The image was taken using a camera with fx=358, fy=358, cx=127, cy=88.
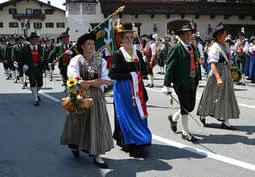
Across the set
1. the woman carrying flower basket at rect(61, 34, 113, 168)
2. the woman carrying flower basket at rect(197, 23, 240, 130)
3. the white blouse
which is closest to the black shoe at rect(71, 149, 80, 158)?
the woman carrying flower basket at rect(61, 34, 113, 168)

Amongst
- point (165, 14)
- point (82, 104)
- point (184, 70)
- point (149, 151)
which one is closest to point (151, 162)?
point (149, 151)

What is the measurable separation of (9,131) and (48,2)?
56.9 metres

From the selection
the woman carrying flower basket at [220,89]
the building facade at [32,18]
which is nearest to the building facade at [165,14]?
the building facade at [32,18]

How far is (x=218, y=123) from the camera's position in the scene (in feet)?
23.9

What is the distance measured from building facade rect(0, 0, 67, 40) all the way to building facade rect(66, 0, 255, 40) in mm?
24017

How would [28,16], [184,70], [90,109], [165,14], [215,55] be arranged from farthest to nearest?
[28,16] → [165,14] → [215,55] → [184,70] → [90,109]

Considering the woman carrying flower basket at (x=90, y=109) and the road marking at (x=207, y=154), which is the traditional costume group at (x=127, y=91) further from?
the road marking at (x=207, y=154)

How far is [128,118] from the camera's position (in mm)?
5234

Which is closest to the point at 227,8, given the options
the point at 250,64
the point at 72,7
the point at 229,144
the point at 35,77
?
the point at 72,7

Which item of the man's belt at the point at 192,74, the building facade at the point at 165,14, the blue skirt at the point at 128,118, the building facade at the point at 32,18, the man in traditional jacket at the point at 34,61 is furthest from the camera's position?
the building facade at the point at 32,18

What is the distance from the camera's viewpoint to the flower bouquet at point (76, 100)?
4461 mm

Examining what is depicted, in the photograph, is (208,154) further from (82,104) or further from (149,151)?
(82,104)

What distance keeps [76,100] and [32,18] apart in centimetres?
5704

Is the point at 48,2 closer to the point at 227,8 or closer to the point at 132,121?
the point at 227,8
